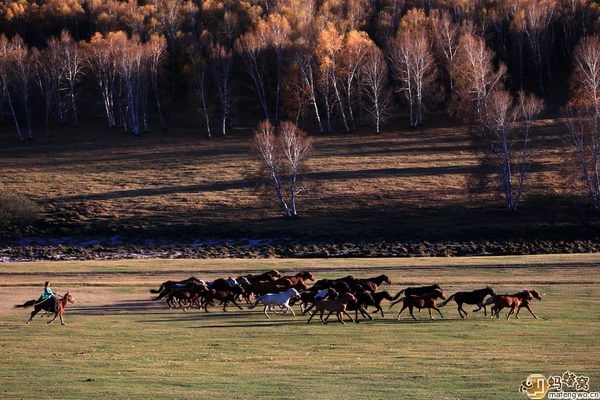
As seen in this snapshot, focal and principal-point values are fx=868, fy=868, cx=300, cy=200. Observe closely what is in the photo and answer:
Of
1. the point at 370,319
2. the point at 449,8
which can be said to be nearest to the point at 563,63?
the point at 449,8

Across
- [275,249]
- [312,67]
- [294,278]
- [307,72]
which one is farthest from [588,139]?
[312,67]

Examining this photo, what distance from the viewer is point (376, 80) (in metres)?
100

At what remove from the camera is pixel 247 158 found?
93688 millimetres

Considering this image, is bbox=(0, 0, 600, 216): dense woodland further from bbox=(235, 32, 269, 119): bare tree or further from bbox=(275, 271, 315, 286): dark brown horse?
bbox=(275, 271, 315, 286): dark brown horse

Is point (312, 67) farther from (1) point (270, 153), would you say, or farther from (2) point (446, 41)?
(1) point (270, 153)

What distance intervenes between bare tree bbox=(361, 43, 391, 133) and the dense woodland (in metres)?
0.28

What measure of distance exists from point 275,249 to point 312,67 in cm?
4922

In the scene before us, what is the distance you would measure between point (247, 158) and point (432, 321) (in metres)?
68.1

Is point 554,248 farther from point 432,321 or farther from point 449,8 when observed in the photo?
point 449,8

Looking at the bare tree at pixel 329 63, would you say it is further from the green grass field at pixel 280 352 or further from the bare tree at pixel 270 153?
the green grass field at pixel 280 352

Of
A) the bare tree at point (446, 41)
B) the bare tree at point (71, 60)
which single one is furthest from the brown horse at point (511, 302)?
the bare tree at point (71, 60)

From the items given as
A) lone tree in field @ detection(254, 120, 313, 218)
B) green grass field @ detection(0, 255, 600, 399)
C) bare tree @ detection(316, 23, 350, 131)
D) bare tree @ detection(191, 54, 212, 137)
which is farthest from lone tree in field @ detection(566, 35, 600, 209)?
bare tree @ detection(191, 54, 212, 137)

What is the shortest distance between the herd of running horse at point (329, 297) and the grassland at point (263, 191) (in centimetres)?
3388

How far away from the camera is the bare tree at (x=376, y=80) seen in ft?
328
